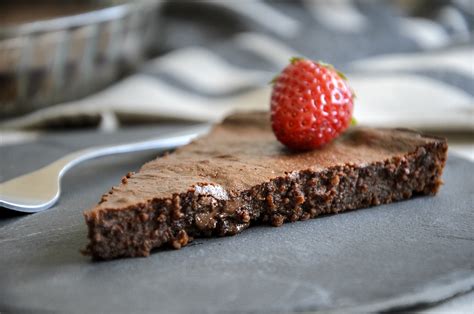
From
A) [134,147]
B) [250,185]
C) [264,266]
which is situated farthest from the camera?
[134,147]

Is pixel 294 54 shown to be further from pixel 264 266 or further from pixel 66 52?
pixel 264 266

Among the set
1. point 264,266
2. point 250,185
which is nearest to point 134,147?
point 250,185

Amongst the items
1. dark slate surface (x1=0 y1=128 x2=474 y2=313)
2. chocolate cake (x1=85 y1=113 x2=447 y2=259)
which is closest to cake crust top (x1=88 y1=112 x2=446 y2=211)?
chocolate cake (x1=85 y1=113 x2=447 y2=259)

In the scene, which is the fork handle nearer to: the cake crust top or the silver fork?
the silver fork

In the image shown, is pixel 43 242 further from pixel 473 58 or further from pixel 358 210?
pixel 473 58

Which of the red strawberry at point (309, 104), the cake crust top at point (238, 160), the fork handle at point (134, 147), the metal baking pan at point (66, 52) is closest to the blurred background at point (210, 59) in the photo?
the metal baking pan at point (66, 52)

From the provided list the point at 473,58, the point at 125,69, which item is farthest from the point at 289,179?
the point at 125,69

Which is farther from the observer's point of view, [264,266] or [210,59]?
[210,59]
